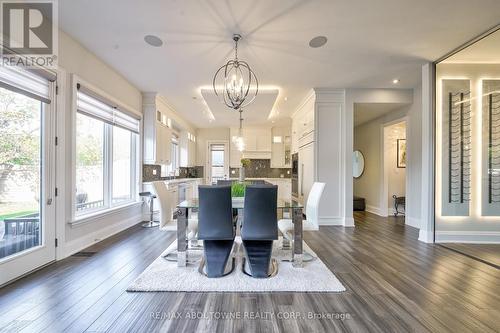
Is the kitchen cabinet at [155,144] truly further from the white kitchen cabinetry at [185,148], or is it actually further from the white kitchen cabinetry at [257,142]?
the white kitchen cabinetry at [257,142]

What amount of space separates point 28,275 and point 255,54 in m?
3.75

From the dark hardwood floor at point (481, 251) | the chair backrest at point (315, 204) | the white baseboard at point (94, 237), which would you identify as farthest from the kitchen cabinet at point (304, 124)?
the white baseboard at point (94, 237)

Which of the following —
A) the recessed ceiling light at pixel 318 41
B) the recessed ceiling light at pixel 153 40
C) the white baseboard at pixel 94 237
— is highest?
the recessed ceiling light at pixel 318 41

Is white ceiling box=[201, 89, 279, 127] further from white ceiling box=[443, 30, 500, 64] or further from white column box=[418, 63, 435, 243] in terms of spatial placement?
white ceiling box=[443, 30, 500, 64]

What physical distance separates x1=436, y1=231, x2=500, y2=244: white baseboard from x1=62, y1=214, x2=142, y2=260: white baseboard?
534 centimetres

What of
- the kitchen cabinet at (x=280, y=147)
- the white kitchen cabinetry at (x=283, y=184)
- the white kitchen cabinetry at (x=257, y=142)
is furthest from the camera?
the kitchen cabinet at (x=280, y=147)

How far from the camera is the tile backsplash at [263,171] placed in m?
8.46

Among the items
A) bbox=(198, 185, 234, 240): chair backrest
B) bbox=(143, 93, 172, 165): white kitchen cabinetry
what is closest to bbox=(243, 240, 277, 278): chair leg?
bbox=(198, 185, 234, 240): chair backrest

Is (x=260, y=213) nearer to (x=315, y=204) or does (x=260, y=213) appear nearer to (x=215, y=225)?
(x=215, y=225)

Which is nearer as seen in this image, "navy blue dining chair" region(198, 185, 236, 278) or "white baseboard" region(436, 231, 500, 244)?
"navy blue dining chair" region(198, 185, 236, 278)

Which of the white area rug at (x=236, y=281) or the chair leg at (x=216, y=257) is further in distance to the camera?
the chair leg at (x=216, y=257)

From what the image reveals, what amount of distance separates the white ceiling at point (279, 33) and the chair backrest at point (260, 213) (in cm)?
191

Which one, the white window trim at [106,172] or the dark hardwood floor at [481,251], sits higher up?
the white window trim at [106,172]

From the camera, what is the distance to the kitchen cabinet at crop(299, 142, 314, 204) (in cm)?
504
